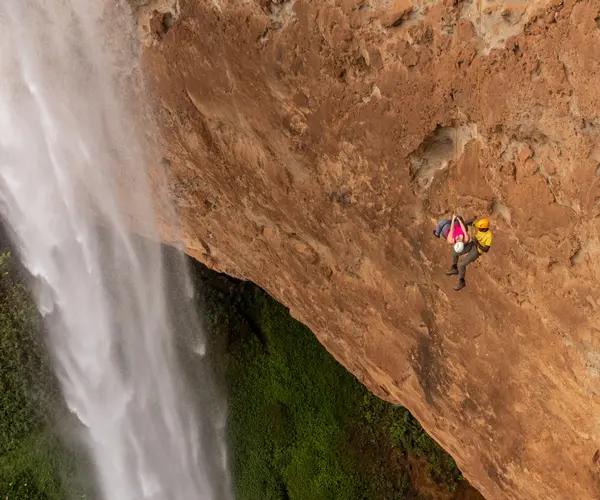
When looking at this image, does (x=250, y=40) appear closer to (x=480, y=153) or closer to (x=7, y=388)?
(x=480, y=153)

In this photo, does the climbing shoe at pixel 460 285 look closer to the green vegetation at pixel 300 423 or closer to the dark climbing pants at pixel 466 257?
the dark climbing pants at pixel 466 257

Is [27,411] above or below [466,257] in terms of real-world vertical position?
below

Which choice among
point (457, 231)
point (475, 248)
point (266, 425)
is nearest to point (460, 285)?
point (475, 248)

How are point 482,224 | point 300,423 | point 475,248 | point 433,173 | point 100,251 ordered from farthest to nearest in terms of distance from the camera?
A: point 300,423 < point 100,251 < point 433,173 < point 475,248 < point 482,224

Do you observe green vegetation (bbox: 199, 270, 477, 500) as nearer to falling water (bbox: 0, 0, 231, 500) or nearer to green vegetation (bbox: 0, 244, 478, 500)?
green vegetation (bbox: 0, 244, 478, 500)

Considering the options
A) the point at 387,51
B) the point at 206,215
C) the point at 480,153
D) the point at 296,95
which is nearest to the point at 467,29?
the point at 387,51

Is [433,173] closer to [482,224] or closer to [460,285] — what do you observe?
[482,224]

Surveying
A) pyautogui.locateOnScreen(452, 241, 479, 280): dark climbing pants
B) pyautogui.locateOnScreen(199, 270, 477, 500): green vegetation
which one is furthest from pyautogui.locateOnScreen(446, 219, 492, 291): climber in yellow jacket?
pyautogui.locateOnScreen(199, 270, 477, 500): green vegetation
